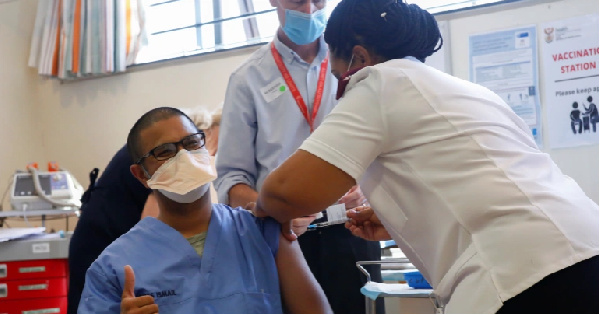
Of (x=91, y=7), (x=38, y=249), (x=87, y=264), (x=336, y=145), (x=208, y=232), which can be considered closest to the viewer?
(x=336, y=145)

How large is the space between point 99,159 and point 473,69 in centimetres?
256

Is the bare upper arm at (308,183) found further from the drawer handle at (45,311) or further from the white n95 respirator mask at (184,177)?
the drawer handle at (45,311)

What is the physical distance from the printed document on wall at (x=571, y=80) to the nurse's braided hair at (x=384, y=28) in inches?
79.2

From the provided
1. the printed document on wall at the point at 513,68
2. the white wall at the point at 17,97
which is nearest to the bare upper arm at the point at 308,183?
the printed document on wall at the point at 513,68

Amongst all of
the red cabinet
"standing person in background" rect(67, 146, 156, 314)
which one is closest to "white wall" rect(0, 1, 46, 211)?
the red cabinet

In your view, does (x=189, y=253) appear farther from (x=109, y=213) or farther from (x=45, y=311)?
(x=45, y=311)

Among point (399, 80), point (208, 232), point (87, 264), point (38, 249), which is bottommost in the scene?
point (38, 249)

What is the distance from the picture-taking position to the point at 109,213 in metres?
2.20

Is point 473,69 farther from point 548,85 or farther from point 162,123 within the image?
point 162,123

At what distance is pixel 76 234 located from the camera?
2.27 meters

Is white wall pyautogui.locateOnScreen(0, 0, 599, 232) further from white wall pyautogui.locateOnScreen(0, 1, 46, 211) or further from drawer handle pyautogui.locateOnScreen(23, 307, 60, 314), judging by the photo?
drawer handle pyautogui.locateOnScreen(23, 307, 60, 314)

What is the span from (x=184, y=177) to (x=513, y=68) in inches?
89.1

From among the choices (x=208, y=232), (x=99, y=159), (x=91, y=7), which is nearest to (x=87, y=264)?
(x=208, y=232)

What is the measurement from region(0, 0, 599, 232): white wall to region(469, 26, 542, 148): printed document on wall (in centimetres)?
141
